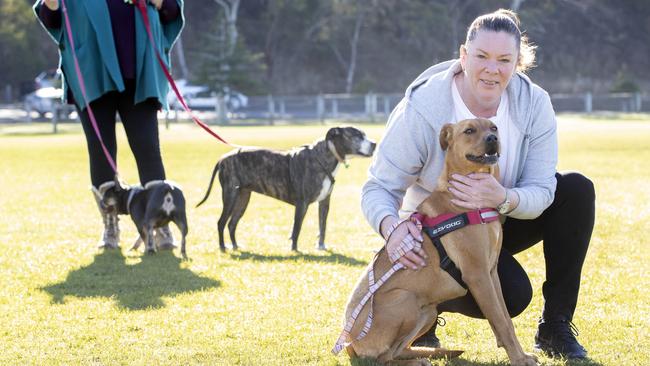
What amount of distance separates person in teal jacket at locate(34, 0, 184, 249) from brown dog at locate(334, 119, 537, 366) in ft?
12.2

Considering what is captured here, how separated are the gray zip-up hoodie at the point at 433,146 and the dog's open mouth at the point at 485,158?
29cm

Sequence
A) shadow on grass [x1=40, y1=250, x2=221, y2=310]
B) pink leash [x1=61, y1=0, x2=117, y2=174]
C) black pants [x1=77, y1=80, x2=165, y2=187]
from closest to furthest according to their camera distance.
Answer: shadow on grass [x1=40, y1=250, x2=221, y2=310] → pink leash [x1=61, y1=0, x2=117, y2=174] → black pants [x1=77, y1=80, x2=165, y2=187]

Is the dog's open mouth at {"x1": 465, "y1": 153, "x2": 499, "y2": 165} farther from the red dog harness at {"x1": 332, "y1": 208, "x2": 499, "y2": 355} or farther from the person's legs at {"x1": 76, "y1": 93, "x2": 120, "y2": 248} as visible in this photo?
the person's legs at {"x1": 76, "y1": 93, "x2": 120, "y2": 248}

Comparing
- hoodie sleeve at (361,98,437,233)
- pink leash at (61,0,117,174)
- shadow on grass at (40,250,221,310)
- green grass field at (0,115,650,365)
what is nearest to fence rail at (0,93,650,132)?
green grass field at (0,115,650,365)

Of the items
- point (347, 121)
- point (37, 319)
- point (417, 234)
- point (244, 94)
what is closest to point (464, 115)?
point (417, 234)

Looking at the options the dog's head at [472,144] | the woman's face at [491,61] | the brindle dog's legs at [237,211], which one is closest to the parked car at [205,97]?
the brindle dog's legs at [237,211]

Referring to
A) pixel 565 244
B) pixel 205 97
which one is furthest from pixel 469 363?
pixel 205 97

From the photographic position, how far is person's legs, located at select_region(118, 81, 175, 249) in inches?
295

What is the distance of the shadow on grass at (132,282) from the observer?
5793 mm

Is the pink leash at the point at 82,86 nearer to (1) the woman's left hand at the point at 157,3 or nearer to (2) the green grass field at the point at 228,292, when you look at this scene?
(1) the woman's left hand at the point at 157,3

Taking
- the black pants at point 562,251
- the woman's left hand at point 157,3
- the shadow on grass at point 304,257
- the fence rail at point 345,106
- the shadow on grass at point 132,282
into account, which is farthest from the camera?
the fence rail at point 345,106

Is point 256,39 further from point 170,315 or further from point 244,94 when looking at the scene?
point 170,315

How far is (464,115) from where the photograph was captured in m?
4.38

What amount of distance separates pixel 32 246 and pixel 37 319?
2876mm
